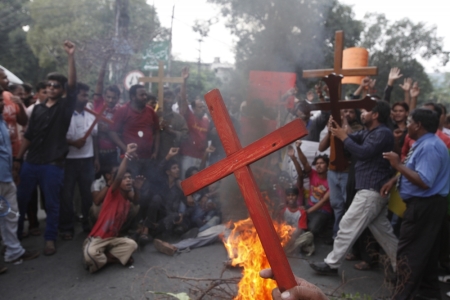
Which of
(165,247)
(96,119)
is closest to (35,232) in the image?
(96,119)

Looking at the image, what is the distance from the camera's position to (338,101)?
474 centimetres

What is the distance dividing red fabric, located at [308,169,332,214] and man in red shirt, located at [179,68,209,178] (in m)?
2.08

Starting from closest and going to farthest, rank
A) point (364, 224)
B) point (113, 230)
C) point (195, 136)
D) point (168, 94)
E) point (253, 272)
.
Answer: point (253, 272)
point (364, 224)
point (113, 230)
point (195, 136)
point (168, 94)

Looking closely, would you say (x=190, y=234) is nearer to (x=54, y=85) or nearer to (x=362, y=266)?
(x=362, y=266)

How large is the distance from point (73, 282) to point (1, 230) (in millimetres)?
1161

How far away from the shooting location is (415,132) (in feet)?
12.9

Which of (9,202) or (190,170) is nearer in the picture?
(9,202)

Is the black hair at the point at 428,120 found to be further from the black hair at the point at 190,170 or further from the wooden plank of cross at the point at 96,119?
the wooden plank of cross at the point at 96,119

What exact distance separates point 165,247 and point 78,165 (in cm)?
188

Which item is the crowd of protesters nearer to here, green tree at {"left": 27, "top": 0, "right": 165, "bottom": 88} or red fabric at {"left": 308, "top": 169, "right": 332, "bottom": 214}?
red fabric at {"left": 308, "top": 169, "right": 332, "bottom": 214}

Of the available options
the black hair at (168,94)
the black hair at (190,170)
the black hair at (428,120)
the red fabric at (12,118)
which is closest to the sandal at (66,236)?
the red fabric at (12,118)

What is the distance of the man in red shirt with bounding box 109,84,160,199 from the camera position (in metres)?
6.11

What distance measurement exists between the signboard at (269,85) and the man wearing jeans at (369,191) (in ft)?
8.97

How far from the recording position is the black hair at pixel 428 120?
12.6 ft
